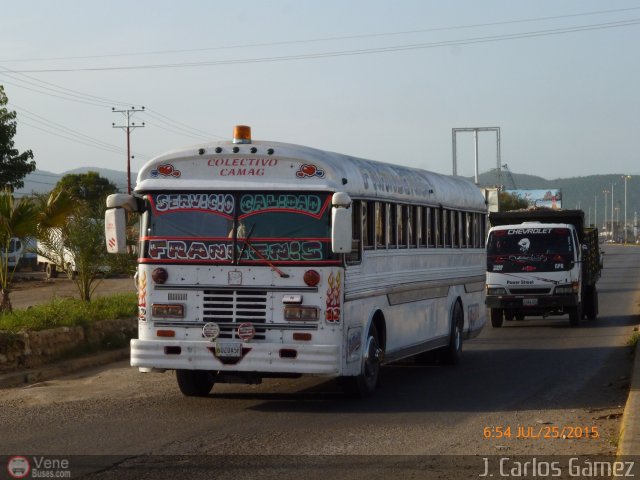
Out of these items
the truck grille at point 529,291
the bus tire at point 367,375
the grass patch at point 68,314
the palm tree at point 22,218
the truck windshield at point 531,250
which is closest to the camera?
the bus tire at point 367,375

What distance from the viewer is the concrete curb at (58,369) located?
14.0m

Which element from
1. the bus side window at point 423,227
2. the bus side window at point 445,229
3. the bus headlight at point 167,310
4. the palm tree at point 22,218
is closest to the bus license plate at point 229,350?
the bus headlight at point 167,310

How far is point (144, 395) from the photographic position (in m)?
12.8

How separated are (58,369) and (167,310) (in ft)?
13.3

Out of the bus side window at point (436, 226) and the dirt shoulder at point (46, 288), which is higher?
the bus side window at point (436, 226)

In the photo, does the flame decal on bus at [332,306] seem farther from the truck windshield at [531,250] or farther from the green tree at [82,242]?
the truck windshield at [531,250]

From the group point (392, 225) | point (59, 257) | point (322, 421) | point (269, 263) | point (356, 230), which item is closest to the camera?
point (322, 421)

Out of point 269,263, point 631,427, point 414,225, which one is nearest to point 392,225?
point 414,225

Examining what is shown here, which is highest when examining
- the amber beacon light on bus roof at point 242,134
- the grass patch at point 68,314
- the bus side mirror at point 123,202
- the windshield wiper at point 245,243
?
the amber beacon light on bus roof at point 242,134

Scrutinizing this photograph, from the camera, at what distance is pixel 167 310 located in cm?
1156

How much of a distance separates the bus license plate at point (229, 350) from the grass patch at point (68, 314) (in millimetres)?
4848

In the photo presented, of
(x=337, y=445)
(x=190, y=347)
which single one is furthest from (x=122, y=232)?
(x=337, y=445)

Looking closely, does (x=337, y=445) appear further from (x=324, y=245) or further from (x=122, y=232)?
(x=122, y=232)

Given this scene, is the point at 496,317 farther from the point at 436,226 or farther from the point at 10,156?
the point at 10,156
